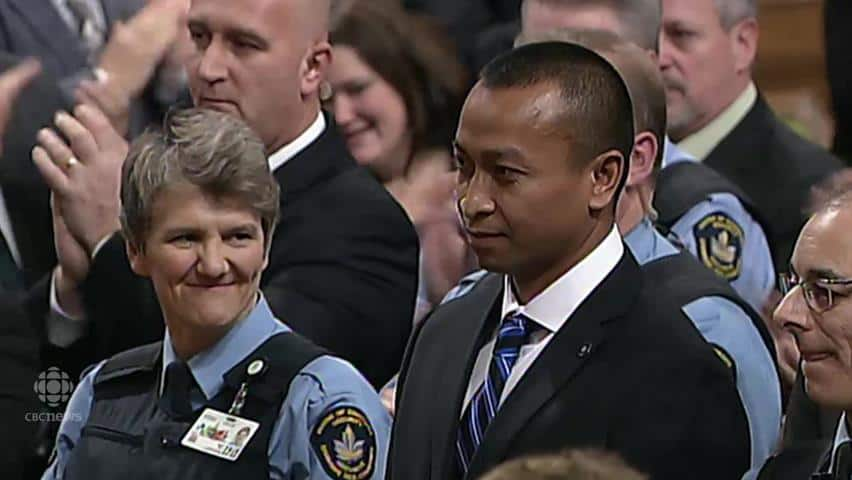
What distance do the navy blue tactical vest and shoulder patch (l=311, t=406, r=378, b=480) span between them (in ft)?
0.24

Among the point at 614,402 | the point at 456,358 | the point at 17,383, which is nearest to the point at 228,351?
the point at 456,358

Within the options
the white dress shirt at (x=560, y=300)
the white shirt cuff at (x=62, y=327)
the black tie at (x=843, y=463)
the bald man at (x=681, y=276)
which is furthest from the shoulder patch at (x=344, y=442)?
the white shirt cuff at (x=62, y=327)

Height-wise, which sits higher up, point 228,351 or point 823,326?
point 823,326

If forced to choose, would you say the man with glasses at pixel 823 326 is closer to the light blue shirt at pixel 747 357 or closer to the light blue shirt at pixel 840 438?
the light blue shirt at pixel 840 438

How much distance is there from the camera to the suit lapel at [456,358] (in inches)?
108

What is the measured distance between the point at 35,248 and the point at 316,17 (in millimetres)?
728

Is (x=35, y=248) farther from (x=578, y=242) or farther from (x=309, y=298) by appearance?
(x=578, y=242)

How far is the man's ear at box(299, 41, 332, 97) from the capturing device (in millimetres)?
3455

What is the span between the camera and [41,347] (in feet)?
11.7

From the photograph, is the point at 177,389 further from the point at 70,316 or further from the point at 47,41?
the point at 47,41

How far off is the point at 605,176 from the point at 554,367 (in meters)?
0.25

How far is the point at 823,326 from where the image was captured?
263cm

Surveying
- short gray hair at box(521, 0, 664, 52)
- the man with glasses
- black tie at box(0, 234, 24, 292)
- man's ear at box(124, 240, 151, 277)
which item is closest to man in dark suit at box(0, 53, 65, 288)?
black tie at box(0, 234, 24, 292)

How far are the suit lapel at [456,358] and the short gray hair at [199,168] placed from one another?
0.32m
